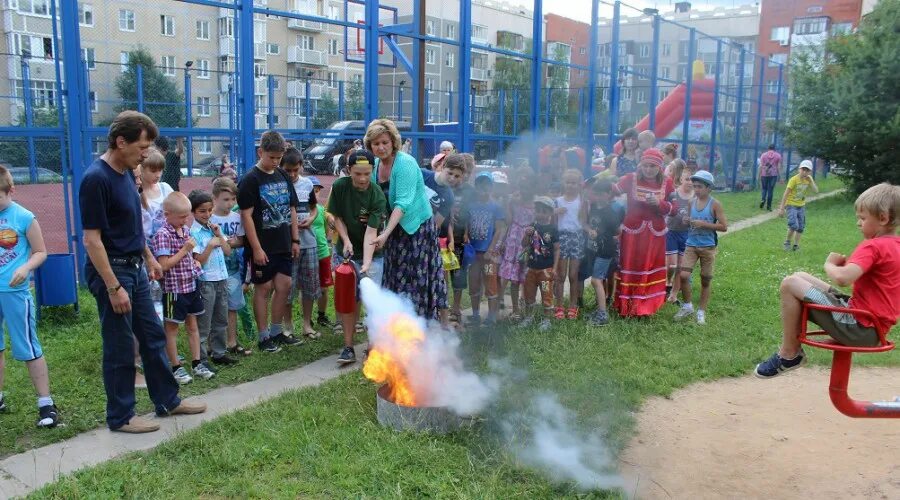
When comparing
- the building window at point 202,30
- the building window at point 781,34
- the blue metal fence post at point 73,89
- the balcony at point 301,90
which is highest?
the building window at point 781,34

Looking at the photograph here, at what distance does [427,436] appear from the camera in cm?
427

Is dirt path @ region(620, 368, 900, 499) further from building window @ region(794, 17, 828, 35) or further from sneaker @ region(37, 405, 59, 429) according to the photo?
building window @ region(794, 17, 828, 35)

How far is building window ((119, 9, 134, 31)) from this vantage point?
24325 millimetres

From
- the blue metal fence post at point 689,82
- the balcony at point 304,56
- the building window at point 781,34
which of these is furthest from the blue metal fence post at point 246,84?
the building window at point 781,34

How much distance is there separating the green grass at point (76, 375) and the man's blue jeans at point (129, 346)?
0.84ft

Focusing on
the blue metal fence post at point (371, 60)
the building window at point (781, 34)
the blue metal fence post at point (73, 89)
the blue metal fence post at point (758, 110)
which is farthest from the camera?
the building window at point (781, 34)

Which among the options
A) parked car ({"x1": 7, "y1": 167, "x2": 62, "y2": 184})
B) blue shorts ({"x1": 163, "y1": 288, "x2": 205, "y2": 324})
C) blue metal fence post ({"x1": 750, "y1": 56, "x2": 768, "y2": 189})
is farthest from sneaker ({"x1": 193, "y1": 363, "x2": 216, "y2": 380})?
blue metal fence post ({"x1": 750, "y1": 56, "x2": 768, "y2": 189})

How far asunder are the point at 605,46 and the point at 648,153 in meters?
8.28

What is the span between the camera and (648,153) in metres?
7.30

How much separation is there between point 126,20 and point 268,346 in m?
23.4

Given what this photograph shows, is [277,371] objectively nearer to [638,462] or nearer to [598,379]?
[598,379]

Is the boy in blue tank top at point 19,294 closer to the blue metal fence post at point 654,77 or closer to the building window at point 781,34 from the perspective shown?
the blue metal fence post at point 654,77

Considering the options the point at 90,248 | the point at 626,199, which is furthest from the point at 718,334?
the point at 90,248

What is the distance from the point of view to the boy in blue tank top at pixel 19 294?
4516 mm
